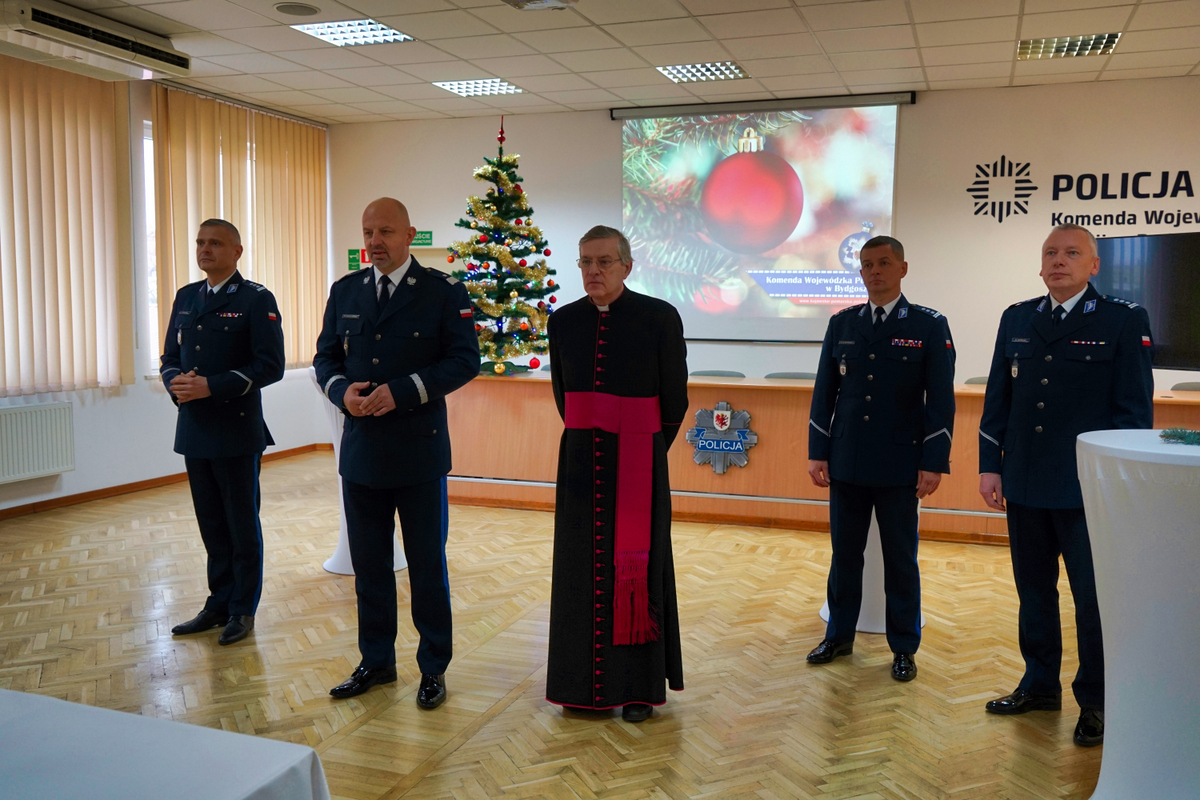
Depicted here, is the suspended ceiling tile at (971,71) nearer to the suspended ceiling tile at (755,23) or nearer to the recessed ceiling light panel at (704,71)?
the recessed ceiling light panel at (704,71)

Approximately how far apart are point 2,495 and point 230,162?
362cm

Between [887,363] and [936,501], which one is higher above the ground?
[887,363]

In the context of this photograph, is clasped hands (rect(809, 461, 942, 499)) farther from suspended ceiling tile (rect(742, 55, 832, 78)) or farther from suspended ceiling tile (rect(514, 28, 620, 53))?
suspended ceiling tile (rect(742, 55, 832, 78))

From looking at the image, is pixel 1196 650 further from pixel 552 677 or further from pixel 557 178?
pixel 557 178

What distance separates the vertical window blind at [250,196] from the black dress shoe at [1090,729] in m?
7.27

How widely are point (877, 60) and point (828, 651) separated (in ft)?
16.6

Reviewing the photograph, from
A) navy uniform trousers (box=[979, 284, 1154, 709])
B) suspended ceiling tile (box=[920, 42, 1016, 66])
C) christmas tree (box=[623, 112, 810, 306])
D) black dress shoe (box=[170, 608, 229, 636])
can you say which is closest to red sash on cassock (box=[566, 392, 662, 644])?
navy uniform trousers (box=[979, 284, 1154, 709])

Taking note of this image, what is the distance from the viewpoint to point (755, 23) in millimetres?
6137

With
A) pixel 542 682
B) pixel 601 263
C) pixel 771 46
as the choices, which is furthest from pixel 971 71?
pixel 542 682

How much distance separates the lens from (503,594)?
4754 millimetres

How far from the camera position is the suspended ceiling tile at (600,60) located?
692cm

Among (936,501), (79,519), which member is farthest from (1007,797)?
(79,519)

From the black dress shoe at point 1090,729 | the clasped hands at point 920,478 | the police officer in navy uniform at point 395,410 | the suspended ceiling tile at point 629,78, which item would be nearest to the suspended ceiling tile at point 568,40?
the suspended ceiling tile at point 629,78

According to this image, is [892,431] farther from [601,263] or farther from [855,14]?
[855,14]
